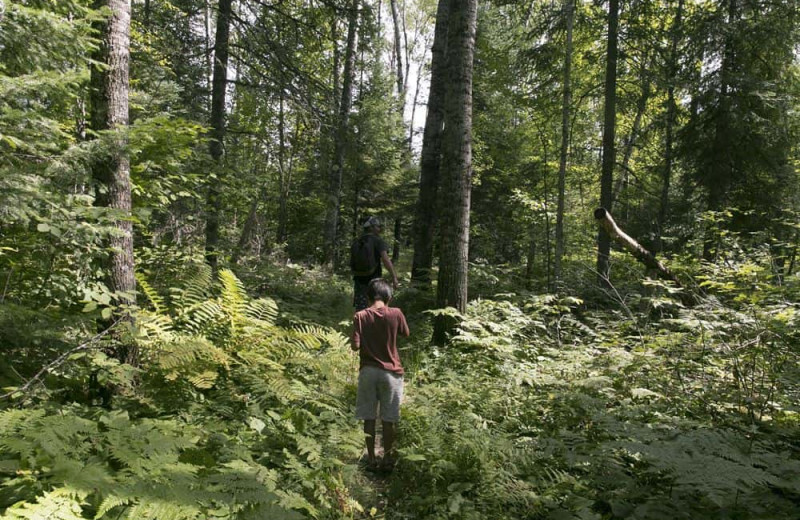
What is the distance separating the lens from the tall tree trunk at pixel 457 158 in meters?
6.87

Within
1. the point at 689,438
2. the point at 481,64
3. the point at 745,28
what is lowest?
the point at 689,438

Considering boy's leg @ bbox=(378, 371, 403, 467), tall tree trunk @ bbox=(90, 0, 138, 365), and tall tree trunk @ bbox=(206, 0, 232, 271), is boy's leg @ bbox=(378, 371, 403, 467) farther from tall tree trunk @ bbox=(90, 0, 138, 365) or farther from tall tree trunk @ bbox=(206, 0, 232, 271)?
tall tree trunk @ bbox=(206, 0, 232, 271)

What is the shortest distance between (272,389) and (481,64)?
691 inches

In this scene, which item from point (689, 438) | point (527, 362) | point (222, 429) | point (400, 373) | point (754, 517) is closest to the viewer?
point (754, 517)

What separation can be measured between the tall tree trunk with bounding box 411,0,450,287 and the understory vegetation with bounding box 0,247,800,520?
4.65m

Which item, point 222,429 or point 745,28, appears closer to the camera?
point 222,429

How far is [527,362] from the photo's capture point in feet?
19.7

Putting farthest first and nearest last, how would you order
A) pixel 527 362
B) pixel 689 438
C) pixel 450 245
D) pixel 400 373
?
1. pixel 450 245
2. pixel 527 362
3. pixel 400 373
4. pixel 689 438

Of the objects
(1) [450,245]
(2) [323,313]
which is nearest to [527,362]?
(1) [450,245]

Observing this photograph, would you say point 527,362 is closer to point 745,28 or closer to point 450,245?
point 450,245

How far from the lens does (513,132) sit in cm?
1820

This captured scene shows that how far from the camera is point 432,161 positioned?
1103 cm

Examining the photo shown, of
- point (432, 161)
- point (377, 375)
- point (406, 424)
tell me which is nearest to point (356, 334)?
point (377, 375)

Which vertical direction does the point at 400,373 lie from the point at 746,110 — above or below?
below
